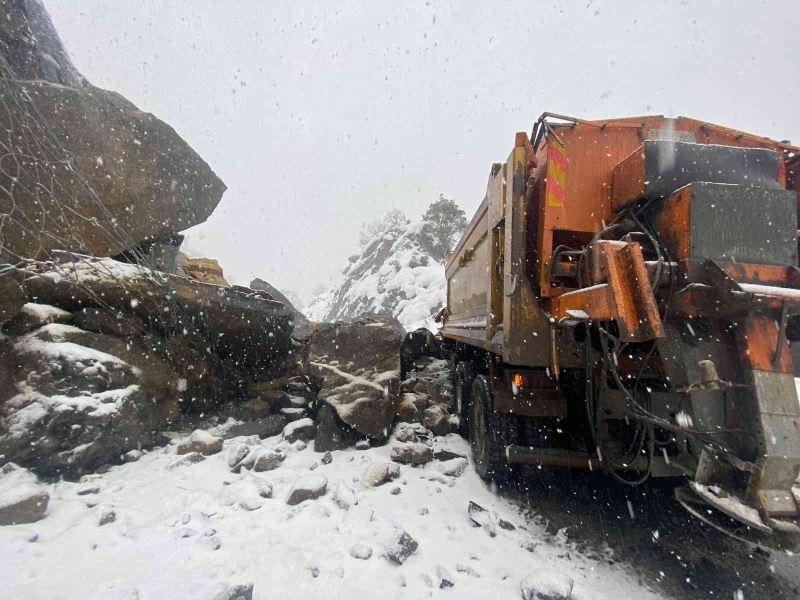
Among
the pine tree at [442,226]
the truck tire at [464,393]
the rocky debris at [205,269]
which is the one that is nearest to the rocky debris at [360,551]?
the truck tire at [464,393]

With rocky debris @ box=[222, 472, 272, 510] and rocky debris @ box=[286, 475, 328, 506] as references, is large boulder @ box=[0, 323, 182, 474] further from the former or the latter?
rocky debris @ box=[286, 475, 328, 506]

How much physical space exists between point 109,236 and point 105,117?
2.32 meters

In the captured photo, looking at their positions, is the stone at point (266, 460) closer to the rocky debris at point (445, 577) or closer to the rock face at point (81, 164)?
the rocky debris at point (445, 577)

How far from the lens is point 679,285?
2209 millimetres

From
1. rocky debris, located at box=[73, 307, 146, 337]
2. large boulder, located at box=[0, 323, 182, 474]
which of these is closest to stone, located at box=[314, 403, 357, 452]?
large boulder, located at box=[0, 323, 182, 474]

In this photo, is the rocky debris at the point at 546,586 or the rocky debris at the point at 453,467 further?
the rocky debris at the point at 453,467

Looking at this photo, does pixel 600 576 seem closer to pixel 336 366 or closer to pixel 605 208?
pixel 605 208

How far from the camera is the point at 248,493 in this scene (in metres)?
3.10

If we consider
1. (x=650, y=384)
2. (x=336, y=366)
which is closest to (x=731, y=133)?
(x=650, y=384)

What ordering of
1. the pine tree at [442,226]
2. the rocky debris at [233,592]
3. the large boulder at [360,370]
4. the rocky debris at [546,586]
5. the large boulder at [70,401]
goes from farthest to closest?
the pine tree at [442,226] → the large boulder at [360,370] → the large boulder at [70,401] → the rocky debris at [546,586] → the rocky debris at [233,592]

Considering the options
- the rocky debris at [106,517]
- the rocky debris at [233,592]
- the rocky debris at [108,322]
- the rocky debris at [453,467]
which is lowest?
the rocky debris at [453,467]

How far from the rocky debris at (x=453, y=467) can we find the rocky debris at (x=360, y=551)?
4.84 ft

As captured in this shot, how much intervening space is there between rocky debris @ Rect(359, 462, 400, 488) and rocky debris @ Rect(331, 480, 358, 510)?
229 mm

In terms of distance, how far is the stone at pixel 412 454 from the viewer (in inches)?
154
